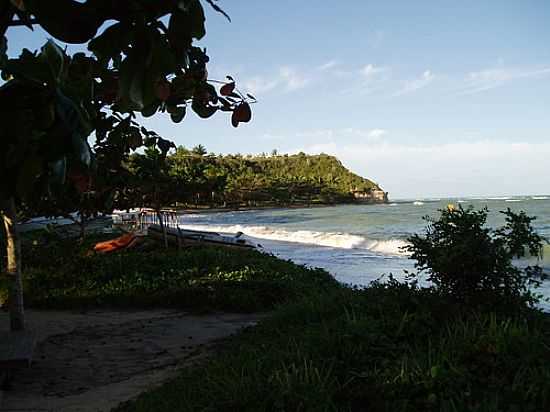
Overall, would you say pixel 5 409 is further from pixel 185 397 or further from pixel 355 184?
pixel 355 184

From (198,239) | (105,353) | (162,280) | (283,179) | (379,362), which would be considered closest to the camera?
(379,362)

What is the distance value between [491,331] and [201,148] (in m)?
88.3

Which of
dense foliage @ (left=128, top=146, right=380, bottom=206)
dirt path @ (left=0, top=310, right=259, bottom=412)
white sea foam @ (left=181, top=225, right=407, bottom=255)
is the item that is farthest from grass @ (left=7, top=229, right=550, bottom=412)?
dense foliage @ (left=128, top=146, right=380, bottom=206)

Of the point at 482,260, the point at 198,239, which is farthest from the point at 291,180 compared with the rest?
the point at 482,260

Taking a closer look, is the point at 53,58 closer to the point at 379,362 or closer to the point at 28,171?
the point at 28,171

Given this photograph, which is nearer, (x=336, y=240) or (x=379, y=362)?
(x=379, y=362)

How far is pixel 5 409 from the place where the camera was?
386 centimetres

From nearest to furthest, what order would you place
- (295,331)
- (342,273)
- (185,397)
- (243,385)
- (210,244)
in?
1. (243,385)
2. (185,397)
3. (295,331)
4. (342,273)
5. (210,244)

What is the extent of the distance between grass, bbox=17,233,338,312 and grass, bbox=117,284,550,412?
3884 mm

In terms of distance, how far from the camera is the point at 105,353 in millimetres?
5547

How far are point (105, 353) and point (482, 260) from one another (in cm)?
404

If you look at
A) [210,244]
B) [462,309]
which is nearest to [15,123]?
[462,309]

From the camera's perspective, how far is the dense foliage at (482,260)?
4.02 m

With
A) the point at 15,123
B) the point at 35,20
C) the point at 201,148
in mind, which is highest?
the point at 201,148
